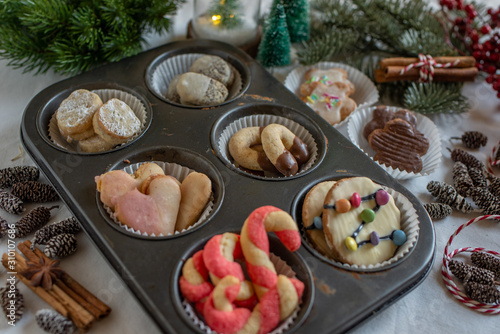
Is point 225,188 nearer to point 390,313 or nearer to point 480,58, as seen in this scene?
point 390,313

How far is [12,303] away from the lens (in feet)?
3.88

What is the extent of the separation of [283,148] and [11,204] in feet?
2.90

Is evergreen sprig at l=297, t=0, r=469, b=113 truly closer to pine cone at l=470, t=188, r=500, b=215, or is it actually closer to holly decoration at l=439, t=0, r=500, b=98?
holly decoration at l=439, t=0, r=500, b=98

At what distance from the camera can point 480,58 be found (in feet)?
6.50

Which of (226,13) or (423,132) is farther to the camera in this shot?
(226,13)

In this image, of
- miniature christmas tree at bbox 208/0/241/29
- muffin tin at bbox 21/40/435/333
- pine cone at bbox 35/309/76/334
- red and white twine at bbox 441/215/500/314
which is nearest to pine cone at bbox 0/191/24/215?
muffin tin at bbox 21/40/435/333

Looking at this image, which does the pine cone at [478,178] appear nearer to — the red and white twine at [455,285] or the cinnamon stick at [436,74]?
the red and white twine at [455,285]

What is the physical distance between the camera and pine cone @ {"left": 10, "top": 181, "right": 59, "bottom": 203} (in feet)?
4.72

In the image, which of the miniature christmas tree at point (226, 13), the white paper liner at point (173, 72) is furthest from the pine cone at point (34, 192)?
the miniature christmas tree at point (226, 13)

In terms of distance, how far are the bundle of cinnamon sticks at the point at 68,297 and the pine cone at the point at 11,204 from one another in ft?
0.57

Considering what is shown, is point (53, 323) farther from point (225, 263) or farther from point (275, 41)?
point (275, 41)

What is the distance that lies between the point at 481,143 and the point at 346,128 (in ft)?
1.85

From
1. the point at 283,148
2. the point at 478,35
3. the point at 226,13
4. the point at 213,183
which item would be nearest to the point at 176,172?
the point at 213,183

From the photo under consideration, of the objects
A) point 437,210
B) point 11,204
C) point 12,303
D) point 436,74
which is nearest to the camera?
point 12,303
